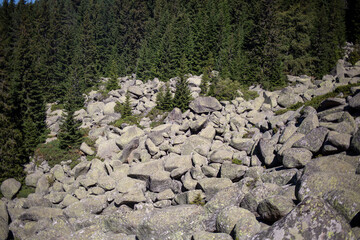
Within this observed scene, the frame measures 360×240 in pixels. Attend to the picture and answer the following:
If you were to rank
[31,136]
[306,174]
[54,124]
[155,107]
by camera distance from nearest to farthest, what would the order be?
[306,174]
[31,136]
[155,107]
[54,124]

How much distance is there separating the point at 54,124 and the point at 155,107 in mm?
13676

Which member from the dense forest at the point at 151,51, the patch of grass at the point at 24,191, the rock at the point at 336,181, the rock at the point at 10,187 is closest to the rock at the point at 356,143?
the rock at the point at 336,181

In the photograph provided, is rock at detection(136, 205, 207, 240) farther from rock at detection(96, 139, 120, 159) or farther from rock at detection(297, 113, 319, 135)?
rock at detection(96, 139, 120, 159)

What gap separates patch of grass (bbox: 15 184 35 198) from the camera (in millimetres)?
18480

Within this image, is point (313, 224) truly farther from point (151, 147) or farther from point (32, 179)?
point (32, 179)

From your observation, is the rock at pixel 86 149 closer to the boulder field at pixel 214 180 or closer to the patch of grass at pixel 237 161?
the boulder field at pixel 214 180

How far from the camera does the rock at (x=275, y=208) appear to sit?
21.1 feet

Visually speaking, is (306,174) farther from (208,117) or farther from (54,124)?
(54,124)

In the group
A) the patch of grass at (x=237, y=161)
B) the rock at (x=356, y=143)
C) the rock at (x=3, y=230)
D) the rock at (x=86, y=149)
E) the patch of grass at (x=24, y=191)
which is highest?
the rock at (x=356, y=143)

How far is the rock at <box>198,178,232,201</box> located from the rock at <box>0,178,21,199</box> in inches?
637

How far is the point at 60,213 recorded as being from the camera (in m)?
13.9

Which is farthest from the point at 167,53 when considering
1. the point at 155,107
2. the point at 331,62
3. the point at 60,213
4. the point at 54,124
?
the point at 60,213

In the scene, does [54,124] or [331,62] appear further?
[331,62]

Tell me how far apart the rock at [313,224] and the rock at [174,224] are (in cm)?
342
